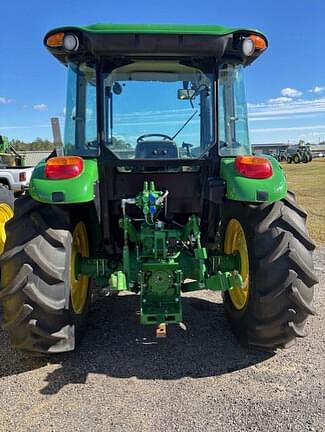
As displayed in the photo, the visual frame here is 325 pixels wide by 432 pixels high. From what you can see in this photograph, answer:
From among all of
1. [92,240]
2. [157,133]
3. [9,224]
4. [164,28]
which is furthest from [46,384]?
[164,28]

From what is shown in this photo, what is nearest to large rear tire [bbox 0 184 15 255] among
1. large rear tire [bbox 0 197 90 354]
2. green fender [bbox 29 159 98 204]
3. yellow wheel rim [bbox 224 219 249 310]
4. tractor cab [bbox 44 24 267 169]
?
tractor cab [bbox 44 24 267 169]

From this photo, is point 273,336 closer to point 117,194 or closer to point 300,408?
point 300,408

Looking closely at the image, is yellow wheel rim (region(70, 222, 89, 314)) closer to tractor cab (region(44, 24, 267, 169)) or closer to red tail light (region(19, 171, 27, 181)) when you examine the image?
tractor cab (region(44, 24, 267, 169))

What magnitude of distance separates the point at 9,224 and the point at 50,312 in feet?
2.36

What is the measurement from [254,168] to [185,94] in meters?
1.01

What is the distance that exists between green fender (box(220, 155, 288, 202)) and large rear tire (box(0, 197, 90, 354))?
125cm

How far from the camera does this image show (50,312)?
3338mm

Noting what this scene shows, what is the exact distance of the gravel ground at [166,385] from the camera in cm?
280

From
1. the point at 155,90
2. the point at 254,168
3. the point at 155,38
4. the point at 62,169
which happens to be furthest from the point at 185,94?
the point at 62,169

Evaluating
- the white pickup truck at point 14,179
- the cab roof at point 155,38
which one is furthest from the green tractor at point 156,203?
the white pickup truck at point 14,179

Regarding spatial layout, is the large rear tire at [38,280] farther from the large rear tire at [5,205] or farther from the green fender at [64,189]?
the large rear tire at [5,205]

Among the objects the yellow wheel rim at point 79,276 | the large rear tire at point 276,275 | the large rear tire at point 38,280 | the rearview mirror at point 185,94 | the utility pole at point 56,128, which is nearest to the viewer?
the large rear tire at point 38,280

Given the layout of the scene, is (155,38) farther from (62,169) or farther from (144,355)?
(144,355)

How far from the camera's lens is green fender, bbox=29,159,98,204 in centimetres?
331
